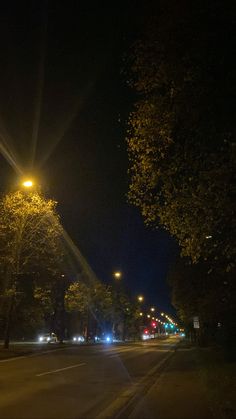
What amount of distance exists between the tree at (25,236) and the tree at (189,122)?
28.1m

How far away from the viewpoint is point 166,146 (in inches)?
448

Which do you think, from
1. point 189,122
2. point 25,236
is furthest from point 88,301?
point 189,122

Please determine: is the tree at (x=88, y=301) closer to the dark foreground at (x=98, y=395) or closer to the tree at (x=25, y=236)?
the tree at (x=25, y=236)

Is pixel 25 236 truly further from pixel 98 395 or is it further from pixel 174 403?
pixel 174 403

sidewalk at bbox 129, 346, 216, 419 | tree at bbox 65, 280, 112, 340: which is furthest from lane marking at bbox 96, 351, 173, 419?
tree at bbox 65, 280, 112, 340

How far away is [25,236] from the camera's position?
4066cm

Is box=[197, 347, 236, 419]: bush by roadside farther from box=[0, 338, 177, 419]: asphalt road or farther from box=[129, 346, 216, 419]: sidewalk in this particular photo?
box=[0, 338, 177, 419]: asphalt road

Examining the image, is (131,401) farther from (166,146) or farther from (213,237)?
(166,146)

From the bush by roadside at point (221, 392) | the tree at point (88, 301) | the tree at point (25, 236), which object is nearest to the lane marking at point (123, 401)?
the bush by roadside at point (221, 392)

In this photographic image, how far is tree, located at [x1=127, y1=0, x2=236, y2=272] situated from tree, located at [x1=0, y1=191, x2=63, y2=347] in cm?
2808

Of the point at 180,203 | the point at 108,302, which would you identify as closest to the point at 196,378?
the point at 180,203

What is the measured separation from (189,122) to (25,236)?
31.2m

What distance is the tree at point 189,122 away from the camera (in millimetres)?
9742

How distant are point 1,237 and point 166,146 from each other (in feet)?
99.4
